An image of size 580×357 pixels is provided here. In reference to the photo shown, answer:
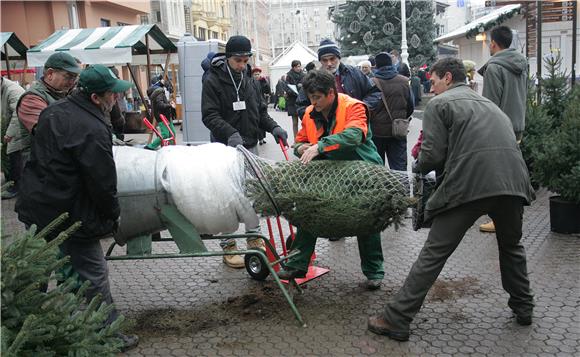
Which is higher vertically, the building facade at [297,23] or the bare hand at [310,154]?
the building facade at [297,23]

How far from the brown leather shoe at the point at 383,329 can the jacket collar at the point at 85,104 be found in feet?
7.30

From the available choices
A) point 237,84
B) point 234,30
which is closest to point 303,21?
point 234,30

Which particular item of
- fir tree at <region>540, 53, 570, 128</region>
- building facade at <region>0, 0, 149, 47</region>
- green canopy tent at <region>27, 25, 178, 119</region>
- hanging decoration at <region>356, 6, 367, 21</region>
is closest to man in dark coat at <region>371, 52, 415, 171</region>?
fir tree at <region>540, 53, 570, 128</region>

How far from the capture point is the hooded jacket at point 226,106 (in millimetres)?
5344

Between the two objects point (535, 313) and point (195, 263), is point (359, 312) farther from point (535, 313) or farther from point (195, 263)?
point (195, 263)

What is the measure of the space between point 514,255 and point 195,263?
10.1 ft

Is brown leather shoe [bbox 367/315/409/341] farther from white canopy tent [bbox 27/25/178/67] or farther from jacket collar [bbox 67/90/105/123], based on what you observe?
white canopy tent [bbox 27/25/178/67]

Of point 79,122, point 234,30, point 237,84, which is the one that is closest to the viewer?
point 79,122

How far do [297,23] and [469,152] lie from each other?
300 ft

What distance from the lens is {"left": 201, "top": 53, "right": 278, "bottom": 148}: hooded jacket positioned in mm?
5344

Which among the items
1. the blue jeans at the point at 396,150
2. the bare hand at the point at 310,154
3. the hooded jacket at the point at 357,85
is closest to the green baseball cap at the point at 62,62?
the bare hand at the point at 310,154

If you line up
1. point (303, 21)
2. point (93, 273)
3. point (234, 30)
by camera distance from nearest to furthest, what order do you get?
1. point (93, 273)
2. point (234, 30)
3. point (303, 21)

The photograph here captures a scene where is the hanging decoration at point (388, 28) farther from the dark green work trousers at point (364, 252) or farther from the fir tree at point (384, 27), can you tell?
the dark green work trousers at point (364, 252)

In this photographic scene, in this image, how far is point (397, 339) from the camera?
154 inches
